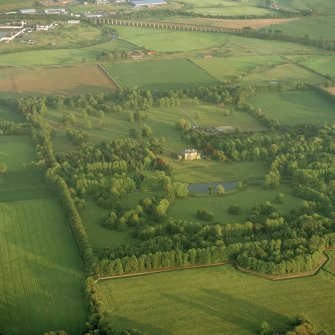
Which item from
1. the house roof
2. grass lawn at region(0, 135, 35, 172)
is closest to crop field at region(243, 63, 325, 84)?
grass lawn at region(0, 135, 35, 172)

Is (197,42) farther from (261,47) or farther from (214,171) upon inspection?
(214,171)

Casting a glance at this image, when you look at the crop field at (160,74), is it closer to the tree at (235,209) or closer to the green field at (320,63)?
the green field at (320,63)

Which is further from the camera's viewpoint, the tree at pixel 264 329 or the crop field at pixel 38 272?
the crop field at pixel 38 272

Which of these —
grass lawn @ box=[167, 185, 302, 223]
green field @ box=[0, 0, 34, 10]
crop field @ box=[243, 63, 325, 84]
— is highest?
green field @ box=[0, 0, 34, 10]

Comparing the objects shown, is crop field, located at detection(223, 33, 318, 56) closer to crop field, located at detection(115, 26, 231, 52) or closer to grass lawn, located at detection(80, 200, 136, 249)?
crop field, located at detection(115, 26, 231, 52)

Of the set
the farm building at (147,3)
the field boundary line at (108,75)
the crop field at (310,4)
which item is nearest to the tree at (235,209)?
the field boundary line at (108,75)

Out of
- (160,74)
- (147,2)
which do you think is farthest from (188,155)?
(147,2)
